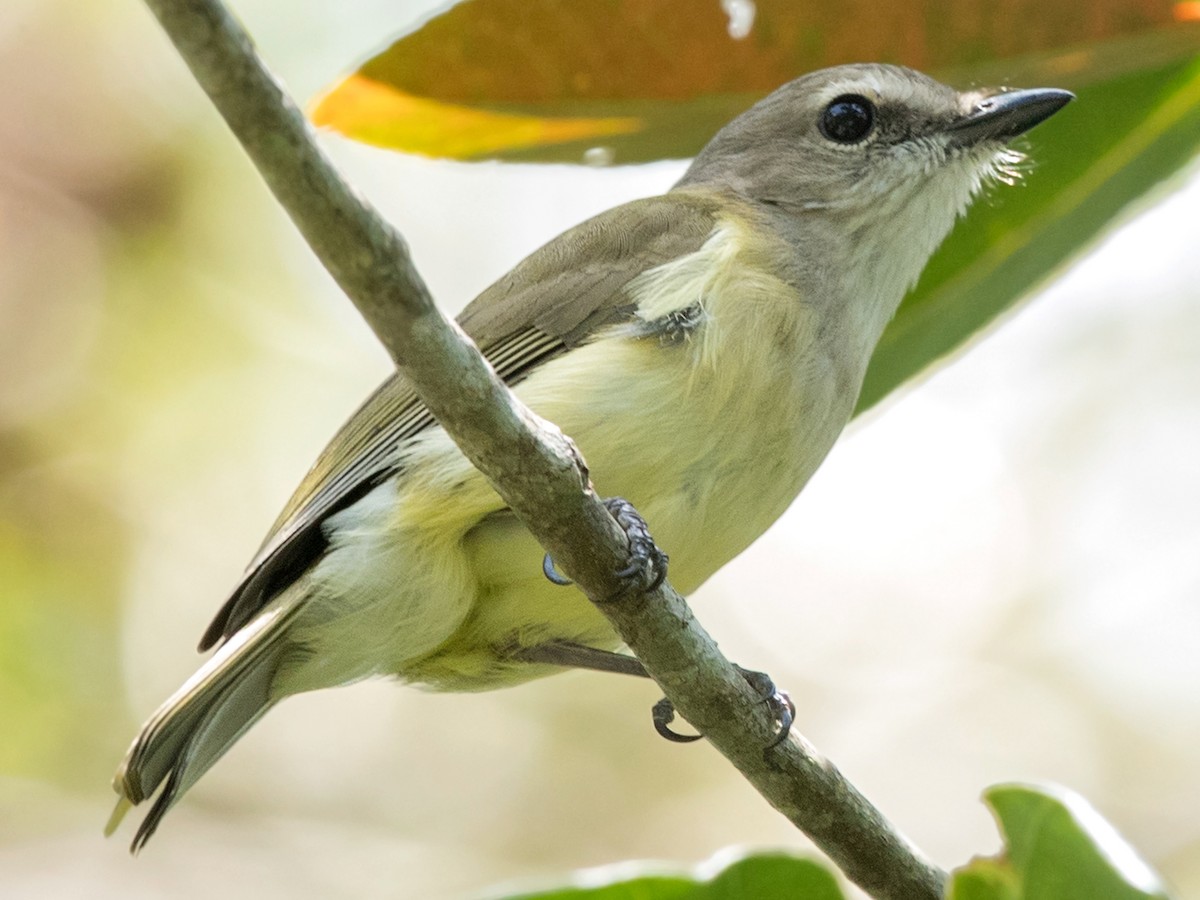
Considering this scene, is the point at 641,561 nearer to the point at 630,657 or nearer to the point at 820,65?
the point at 630,657

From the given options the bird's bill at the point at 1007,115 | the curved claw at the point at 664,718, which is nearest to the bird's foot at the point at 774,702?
the curved claw at the point at 664,718

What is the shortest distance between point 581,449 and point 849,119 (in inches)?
61.7

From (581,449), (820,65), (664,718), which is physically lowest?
(664,718)

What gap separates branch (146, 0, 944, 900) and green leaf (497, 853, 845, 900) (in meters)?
0.52

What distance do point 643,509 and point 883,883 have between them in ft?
2.88

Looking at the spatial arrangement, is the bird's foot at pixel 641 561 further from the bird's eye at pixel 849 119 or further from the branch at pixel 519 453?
the bird's eye at pixel 849 119

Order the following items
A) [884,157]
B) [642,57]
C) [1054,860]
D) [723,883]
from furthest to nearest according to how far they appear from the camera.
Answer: [884,157] < [642,57] < [723,883] < [1054,860]

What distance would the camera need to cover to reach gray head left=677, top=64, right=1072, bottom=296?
145 inches

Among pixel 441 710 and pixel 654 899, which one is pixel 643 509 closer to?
pixel 654 899

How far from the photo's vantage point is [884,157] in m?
3.92

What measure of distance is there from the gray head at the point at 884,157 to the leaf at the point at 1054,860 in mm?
1863

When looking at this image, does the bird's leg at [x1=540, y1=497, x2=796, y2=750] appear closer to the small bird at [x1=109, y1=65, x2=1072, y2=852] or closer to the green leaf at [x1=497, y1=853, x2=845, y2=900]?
the small bird at [x1=109, y1=65, x2=1072, y2=852]

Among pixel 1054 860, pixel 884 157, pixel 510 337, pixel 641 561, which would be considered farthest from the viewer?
pixel 884 157

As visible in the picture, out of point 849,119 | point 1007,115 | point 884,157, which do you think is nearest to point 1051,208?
point 1007,115
